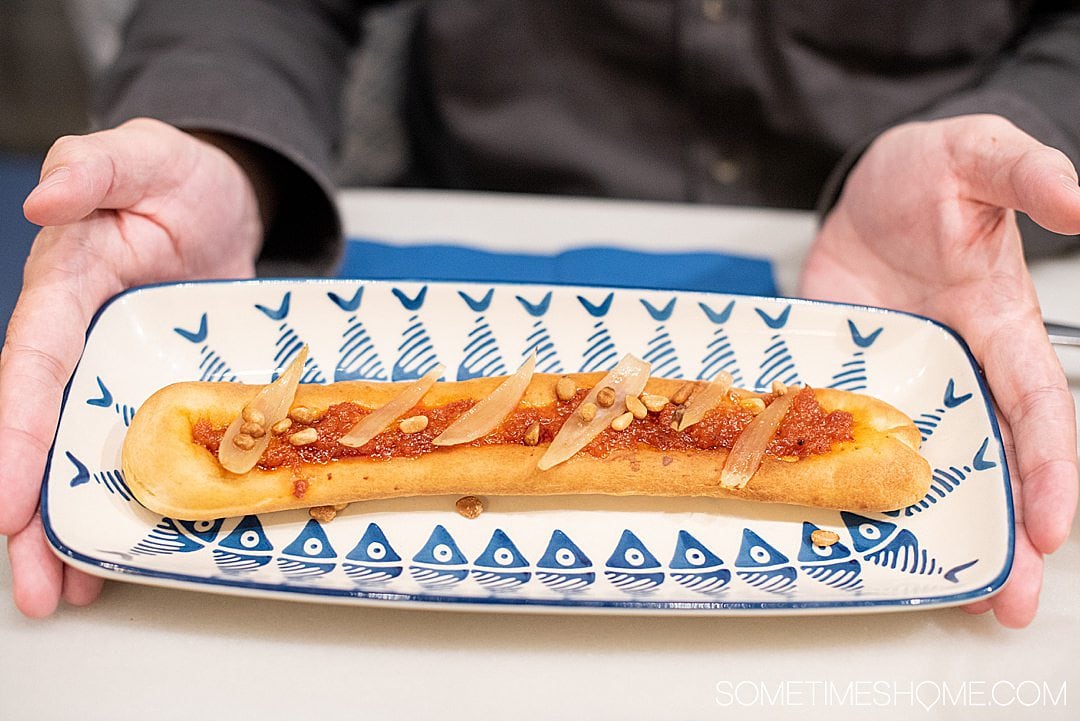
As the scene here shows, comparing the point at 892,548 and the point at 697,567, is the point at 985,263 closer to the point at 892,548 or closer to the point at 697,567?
the point at 892,548

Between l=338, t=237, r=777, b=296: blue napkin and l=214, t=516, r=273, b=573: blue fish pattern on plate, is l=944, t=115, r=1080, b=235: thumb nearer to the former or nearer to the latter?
l=338, t=237, r=777, b=296: blue napkin

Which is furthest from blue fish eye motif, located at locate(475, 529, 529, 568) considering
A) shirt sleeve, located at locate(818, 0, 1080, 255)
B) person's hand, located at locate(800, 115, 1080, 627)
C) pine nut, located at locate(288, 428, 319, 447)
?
shirt sleeve, located at locate(818, 0, 1080, 255)

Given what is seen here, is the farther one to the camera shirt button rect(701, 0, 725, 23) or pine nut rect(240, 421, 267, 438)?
shirt button rect(701, 0, 725, 23)

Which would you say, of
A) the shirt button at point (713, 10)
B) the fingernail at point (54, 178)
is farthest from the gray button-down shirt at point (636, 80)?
the fingernail at point (54, 178)

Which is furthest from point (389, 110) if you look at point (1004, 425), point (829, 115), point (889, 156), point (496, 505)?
point (1004, 425)

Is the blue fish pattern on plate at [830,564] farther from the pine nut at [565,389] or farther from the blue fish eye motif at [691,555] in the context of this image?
the pine nut at [565,389]

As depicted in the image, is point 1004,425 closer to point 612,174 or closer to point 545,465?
point 545,465
